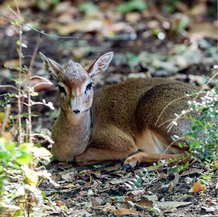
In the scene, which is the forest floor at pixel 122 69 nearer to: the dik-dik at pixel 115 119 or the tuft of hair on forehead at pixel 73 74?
the dik-dik at pixel 115 119

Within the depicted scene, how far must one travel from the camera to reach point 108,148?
8.23 meters

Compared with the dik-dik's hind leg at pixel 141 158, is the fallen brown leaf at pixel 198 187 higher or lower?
lower

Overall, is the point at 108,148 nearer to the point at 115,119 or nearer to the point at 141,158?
the point at 115,119

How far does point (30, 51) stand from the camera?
40.3ft

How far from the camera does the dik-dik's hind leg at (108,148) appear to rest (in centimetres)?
818

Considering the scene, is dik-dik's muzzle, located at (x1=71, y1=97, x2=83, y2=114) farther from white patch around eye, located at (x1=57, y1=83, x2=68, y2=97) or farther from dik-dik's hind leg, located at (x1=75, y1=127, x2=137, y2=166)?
dik-dik's hind leg, located at (x1=75, y1=127, x2=137, y2=166)

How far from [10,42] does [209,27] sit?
3626mm

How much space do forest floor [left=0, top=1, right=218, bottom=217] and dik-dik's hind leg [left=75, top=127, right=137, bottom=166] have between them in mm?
158

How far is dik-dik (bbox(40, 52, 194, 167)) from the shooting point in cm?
779

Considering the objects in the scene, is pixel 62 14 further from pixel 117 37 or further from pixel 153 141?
pixel 153 141

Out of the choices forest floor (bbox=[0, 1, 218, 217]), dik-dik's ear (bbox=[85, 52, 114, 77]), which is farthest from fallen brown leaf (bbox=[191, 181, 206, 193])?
dik-dik's ear (bbox=[85, 52, 114, 77])

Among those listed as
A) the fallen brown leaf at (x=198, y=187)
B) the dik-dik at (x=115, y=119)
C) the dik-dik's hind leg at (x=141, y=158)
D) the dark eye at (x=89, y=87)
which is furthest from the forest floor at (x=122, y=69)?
the dark eye at (x=89, y=87)

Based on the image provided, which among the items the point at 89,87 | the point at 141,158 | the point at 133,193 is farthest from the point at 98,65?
the point at 133,193

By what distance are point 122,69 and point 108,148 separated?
3368 millimetres
